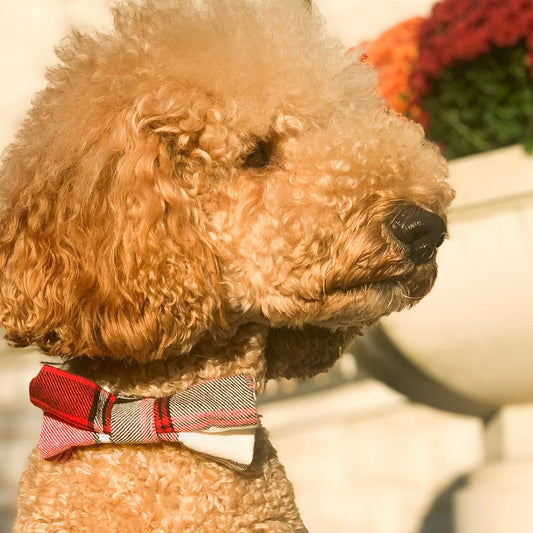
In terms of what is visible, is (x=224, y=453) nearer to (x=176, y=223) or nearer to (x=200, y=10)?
(x=176, y=223)

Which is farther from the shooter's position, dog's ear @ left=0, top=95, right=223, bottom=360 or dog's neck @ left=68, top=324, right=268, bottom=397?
dog's neck @ left=68, top=324, right=268, bottom=397

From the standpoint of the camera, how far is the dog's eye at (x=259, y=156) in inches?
57.5

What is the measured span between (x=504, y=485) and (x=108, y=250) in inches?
51.9

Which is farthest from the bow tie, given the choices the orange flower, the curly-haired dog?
the orange flower

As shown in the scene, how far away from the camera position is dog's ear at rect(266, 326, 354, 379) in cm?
164

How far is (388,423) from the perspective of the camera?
3.25 meters

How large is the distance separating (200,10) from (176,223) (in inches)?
14.6

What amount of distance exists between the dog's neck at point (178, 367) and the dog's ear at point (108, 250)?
10cm

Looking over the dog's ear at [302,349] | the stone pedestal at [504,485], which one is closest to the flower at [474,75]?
the stone pedestal at [504,485]

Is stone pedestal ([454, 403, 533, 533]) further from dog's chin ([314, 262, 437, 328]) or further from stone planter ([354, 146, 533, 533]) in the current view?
dog's chin ([314, 262, 437, 328])

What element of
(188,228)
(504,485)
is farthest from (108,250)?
(504,485)

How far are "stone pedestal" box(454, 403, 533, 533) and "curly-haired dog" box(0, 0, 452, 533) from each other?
915 mm

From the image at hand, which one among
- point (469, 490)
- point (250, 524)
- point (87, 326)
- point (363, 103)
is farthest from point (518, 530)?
point (87, 326)

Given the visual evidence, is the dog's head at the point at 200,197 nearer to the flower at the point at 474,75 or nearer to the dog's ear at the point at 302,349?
the dog's ear at the point at 302,349
